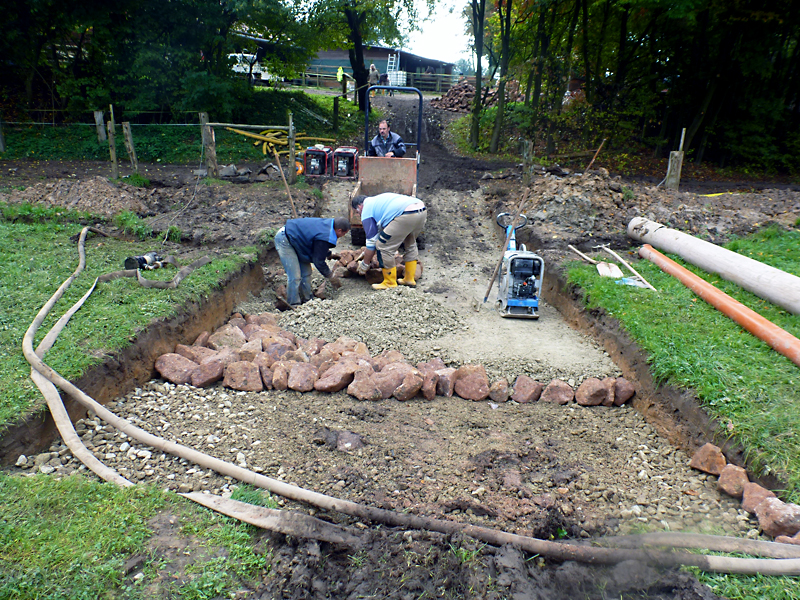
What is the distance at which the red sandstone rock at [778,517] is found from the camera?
258cm

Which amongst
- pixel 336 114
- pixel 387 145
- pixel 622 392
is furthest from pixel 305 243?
pixel 336 114

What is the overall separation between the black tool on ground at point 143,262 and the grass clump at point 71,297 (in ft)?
0.43

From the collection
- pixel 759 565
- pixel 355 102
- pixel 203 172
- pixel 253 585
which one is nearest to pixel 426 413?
pixel 253 585

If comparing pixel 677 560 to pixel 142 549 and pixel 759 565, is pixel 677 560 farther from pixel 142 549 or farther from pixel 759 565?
pixel 142 549

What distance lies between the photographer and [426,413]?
4027 mm

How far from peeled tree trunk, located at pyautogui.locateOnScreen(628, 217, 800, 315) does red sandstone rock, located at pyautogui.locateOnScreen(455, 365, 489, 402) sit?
11.2 ft

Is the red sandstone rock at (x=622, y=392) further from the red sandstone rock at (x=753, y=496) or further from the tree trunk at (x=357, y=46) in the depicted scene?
the tree trunk at (x=357, y=46)

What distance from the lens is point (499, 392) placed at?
14.2 ft

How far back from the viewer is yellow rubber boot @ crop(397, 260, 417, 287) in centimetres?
730

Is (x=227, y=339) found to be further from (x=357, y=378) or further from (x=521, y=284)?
(x=521, y=284)

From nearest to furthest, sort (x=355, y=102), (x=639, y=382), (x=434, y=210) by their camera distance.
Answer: (x=639, y=382)
(x=434, y=210)
(x=355, y=102)

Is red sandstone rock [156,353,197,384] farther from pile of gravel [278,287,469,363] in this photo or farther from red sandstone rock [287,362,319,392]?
pile of gravel [278,287,469,363]

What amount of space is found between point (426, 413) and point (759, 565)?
231cm

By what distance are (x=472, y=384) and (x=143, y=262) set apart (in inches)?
169
